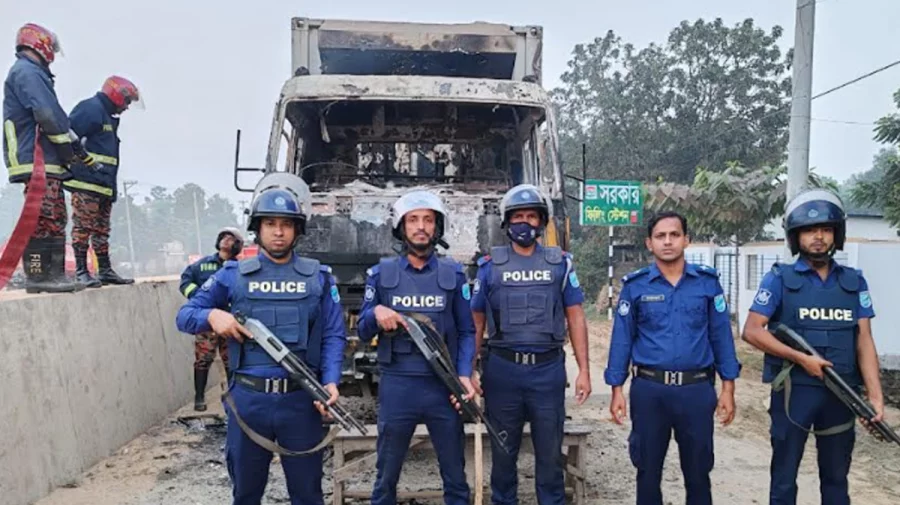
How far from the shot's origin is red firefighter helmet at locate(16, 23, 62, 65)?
493cm

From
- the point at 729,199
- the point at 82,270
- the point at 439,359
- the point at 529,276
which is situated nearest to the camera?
the point at 439,359

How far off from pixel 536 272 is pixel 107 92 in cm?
421

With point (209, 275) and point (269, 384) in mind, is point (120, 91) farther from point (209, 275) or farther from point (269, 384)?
point (269, 384)

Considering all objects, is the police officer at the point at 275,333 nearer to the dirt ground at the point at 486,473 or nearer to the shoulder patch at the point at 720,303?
the dirt ground at the point at 486,473

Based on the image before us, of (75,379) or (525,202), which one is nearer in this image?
(525,202)

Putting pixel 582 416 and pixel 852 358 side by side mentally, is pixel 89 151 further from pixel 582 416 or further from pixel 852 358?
pixel 852 358

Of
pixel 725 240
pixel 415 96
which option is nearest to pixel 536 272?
pixel 415 96

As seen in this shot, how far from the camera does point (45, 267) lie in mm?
5223

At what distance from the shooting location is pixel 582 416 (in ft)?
23.1

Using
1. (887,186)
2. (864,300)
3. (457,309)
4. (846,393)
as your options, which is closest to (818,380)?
(846,393)

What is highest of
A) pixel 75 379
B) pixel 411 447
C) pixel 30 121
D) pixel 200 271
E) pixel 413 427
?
pixel 30 121

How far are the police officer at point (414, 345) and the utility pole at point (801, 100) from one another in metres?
4.69

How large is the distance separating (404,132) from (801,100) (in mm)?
3945

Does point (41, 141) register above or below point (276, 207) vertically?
above
